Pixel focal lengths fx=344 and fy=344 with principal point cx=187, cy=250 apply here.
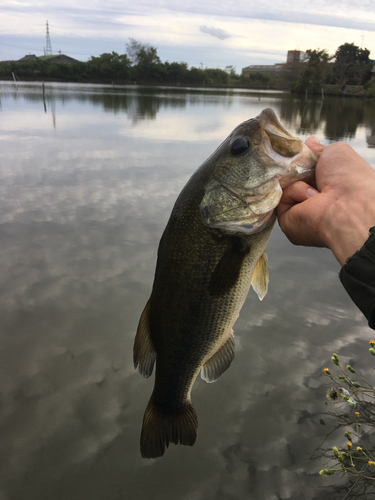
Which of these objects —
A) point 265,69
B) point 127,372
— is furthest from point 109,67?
point 127,372

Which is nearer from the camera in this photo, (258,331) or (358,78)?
(258,331)

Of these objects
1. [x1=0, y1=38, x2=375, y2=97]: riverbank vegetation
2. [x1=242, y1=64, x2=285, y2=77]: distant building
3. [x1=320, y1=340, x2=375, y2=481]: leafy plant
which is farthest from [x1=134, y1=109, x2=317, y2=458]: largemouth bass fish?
[x1=242, y1=64, x2=285, y2=77]: distant building

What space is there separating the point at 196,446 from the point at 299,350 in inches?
60.0

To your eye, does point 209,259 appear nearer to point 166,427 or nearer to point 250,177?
point 250,177

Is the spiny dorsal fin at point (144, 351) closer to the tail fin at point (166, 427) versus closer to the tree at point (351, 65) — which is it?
the tail fin at point (166, 427)

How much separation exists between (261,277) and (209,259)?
0.41 m

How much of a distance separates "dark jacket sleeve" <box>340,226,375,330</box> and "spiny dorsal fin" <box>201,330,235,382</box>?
0.84 metres

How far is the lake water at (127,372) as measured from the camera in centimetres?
257

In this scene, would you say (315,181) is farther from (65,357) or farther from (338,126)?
(338,126)

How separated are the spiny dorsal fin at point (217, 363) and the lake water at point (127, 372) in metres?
1.14

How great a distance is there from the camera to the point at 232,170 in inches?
65.4

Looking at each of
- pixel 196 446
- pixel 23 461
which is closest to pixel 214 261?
pixel 196 446

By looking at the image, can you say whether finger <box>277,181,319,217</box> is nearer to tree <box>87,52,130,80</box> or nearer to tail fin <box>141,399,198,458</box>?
tail fin <box>141,399,198,458</box>

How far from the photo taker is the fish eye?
164cm
